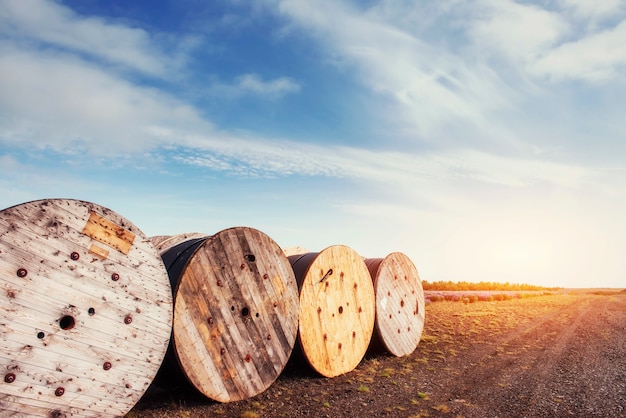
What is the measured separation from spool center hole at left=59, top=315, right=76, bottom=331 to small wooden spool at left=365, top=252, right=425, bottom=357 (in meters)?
5.50

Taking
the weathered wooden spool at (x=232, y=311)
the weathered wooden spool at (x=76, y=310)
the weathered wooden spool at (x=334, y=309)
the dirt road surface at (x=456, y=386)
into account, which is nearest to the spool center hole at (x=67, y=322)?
the weathered wooden spool at (x=76, y=310)

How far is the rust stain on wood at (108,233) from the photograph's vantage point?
4.29 meters

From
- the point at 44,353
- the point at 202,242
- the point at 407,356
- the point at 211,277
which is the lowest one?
the point at 407,356

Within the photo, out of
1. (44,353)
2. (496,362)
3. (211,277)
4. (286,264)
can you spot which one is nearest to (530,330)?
(496,362)

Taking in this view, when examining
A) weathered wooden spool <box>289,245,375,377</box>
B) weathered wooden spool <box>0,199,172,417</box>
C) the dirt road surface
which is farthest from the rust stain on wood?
weathered wooden spool <box>289,245,375,377</box>

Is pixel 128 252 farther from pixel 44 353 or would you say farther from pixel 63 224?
pixel 44 353

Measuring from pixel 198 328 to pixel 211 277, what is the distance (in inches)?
25.3

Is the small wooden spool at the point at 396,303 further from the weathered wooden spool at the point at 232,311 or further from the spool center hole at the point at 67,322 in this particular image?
the spool center hole at the point at 67,322

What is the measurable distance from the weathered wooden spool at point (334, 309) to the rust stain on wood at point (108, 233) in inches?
114

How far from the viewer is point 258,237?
19.3 ft

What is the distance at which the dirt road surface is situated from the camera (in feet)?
17.5

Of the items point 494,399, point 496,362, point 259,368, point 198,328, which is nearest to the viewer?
point 198,328

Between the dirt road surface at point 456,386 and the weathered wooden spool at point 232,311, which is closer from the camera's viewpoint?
the weathered wooden spool at point 232,311

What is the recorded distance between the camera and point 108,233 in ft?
14.5
